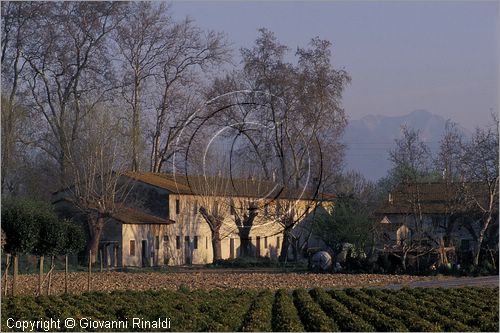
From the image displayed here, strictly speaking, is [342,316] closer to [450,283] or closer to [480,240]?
[450,283]

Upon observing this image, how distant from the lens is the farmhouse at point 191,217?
59.9 metres

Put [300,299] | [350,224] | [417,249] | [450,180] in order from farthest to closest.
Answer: [450,180] < [350,224] < [417,249] < [300,299]

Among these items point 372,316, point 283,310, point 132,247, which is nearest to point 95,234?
point 132,247

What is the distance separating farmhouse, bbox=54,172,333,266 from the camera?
197ft

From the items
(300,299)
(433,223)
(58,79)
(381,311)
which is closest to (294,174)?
(433,223)

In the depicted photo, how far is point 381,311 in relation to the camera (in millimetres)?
24938

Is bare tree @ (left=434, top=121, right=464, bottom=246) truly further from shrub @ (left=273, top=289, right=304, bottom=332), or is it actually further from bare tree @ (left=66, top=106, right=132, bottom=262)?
shrub @ (left=273, top=289, right=304, bottom=332)

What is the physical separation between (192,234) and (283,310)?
45.3 m

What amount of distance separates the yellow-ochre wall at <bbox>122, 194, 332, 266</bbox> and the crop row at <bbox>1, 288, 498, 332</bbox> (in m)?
29.0

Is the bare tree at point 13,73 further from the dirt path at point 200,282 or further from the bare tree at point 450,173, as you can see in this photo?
the bare tree at point 450,173

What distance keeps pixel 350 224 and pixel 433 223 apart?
7264 mm

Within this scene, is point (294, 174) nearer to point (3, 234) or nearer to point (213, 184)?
point (213, 184)

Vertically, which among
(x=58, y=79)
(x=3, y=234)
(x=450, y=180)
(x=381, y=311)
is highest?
(x=58, y=79)

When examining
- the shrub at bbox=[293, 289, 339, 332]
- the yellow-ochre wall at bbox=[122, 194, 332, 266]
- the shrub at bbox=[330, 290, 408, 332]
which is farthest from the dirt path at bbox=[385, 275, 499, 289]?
the yellow-ochre wall at bbox=[122, 194, 332, 266]
